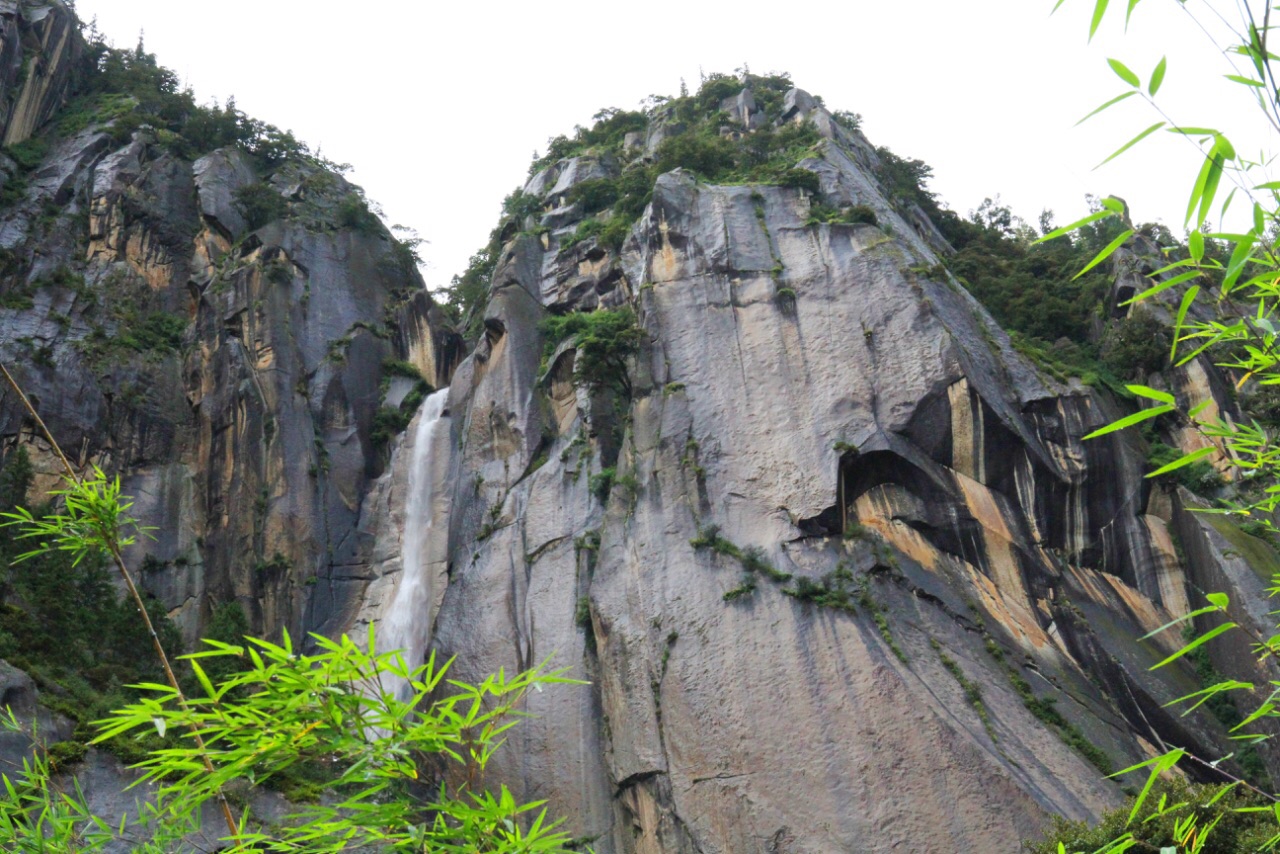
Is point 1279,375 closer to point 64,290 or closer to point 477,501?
point 477,501

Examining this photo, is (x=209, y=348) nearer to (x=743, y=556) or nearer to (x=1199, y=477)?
(x=743, y=556)

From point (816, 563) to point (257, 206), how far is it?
86.5 feet

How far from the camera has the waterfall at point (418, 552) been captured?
27.0m

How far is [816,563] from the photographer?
21250 millimetres

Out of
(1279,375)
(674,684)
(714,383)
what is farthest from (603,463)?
(1279,375)

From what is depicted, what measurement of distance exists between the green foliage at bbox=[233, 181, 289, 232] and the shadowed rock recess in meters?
0.19

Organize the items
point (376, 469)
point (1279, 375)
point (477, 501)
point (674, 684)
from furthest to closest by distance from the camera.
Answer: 1. point (376, 469)
2. point (477, 501)
3. point (674, 684)
4. point (1279, 375)

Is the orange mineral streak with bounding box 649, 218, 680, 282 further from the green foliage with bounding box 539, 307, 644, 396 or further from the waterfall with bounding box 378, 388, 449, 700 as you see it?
the waterfall with bounding box 378, 388, 449, 700

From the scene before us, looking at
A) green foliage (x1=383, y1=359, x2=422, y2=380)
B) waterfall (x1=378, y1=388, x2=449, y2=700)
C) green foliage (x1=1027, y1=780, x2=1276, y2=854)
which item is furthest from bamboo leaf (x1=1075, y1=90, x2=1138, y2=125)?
green foliage (x1=383, y1=359, x2=422, y2=380)

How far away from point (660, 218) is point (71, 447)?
58.7ft

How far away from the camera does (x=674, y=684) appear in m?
20.6

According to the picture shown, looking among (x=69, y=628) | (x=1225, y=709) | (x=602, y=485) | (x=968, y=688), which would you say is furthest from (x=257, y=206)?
(x=1225, y=709)

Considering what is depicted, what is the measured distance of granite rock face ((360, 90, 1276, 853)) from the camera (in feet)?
60.7

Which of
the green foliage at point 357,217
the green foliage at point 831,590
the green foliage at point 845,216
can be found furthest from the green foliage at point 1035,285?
the green foliage at point 357,217
